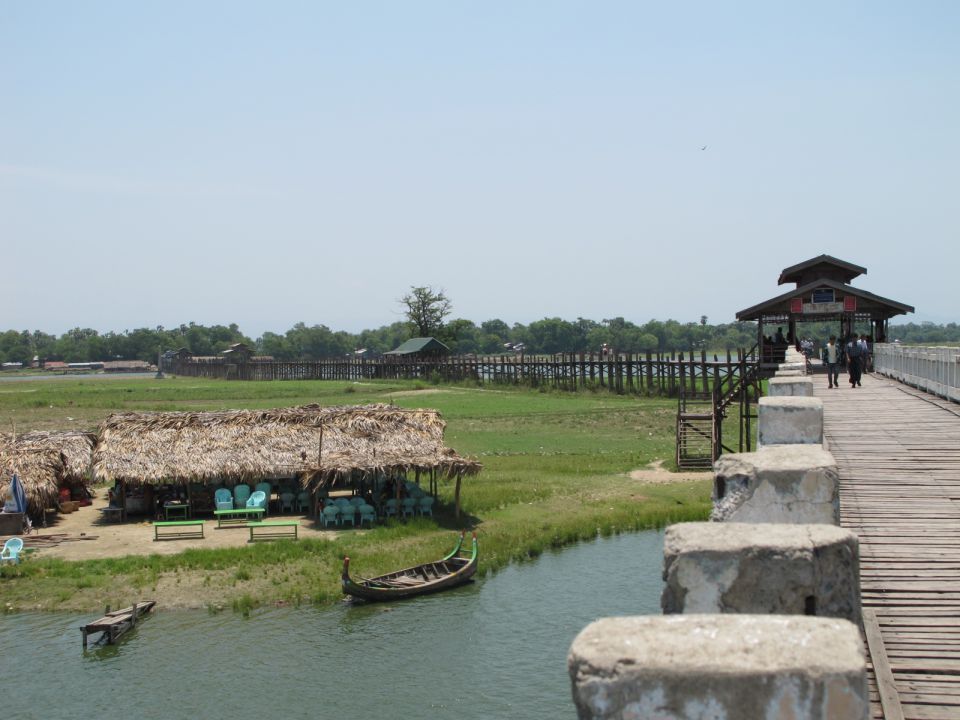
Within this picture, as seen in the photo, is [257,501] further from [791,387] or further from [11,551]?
[791,387]

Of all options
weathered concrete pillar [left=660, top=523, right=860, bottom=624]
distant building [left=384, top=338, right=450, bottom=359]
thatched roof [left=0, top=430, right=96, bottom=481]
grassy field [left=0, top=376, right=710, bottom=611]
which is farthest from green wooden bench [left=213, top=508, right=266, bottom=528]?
distant building [left=384, top=338, right=450, bottom=359]

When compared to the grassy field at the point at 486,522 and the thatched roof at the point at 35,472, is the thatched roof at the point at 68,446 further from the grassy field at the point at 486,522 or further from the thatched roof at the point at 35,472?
the grassy field at the point at 486,522

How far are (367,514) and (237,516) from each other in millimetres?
4000

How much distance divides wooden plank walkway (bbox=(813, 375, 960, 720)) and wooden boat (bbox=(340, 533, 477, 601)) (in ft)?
32.1

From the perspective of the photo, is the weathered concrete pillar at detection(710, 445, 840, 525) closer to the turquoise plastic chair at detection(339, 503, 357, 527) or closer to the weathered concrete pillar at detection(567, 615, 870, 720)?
the weathered concrete pillar at detection(567, 615, 870, 720)

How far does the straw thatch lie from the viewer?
29.8 m

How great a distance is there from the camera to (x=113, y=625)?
19422 mm

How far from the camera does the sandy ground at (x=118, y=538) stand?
1030 inches

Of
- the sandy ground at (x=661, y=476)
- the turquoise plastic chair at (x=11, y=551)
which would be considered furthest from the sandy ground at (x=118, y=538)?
the sandy ground at (x=661, y=476)

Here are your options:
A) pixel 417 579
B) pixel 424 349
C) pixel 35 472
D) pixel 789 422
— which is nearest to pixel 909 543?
pixel 789 422

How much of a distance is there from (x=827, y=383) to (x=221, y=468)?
16330 millimetres

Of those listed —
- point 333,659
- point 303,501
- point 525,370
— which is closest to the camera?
point 333,659

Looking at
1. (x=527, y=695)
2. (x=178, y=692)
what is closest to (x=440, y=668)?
(x=527, y=695)

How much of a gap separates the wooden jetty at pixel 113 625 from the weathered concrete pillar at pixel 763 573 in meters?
17.9
